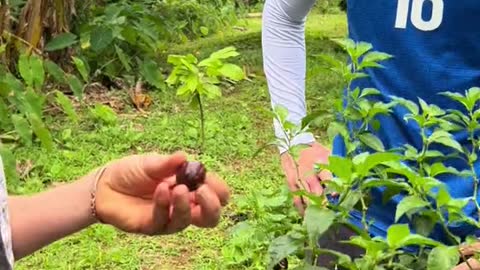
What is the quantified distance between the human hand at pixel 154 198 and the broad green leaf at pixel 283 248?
9 centimetres

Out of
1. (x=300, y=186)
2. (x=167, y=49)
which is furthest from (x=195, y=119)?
(x=300, y=186)

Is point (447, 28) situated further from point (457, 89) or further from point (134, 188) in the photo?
point (134, 188)

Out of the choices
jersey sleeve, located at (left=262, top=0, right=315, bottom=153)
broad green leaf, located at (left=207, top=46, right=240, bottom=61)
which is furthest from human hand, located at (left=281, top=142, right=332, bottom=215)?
broad green leaf, located at (left=207, top=46, right=240, bottom=61)

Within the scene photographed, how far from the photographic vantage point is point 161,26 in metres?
5.88

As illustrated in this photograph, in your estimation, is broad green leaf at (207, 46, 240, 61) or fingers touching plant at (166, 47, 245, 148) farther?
fingers touching plant at (166, 47, 245, 148)

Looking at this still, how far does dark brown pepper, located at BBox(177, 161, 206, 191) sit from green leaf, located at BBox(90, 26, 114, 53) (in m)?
4.20

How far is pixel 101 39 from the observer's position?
5312 mm

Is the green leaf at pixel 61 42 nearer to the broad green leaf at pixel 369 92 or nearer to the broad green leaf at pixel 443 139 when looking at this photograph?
the broad green leaf at pixel 369 92

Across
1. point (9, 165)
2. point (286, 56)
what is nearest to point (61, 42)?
point (9, 165)

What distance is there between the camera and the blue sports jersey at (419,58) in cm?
146

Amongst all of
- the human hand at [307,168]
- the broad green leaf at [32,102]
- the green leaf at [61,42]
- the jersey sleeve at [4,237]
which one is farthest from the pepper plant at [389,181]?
the green leaf at [61,42]

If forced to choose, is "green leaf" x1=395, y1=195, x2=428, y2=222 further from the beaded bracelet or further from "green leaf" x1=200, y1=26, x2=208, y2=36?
"green leaf" x1=200, y1=26, x2=208, y2=36

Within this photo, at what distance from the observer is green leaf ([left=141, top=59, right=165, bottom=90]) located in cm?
544

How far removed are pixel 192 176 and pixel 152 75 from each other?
14.2 ft
